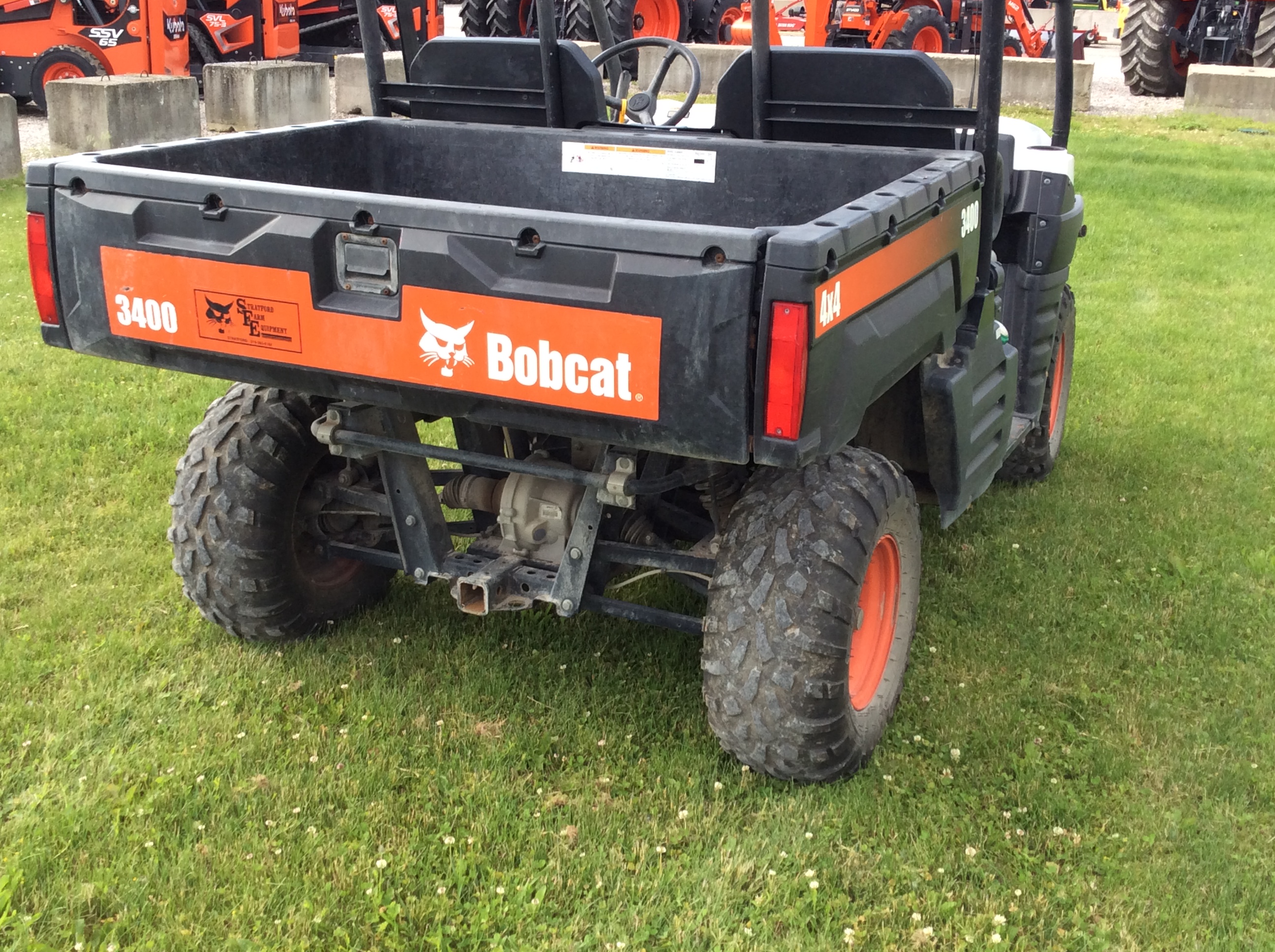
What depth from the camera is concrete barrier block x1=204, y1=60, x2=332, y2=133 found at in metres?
11.6

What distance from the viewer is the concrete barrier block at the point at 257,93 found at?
11.6 metres

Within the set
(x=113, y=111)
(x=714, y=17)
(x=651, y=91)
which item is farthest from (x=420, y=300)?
(x=714, y=17)

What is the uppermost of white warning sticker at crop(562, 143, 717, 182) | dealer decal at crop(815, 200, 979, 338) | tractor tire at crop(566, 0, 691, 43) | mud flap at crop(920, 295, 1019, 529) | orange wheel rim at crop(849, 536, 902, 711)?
tractor tire at crop(566, 0, 691, 43)

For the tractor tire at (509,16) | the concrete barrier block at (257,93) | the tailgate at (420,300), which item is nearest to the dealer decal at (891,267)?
the tailgate at (420,300)

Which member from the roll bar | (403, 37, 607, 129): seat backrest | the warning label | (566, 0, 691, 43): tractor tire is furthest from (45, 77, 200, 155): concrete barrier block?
the warning label

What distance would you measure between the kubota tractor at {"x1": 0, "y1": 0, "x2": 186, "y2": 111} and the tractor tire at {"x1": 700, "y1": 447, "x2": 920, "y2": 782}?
10510 millimetres

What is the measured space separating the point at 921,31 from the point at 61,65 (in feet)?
29.3

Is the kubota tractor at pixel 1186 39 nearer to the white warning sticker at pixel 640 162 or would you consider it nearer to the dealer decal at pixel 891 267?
the white warning sticker at pixel 640 162

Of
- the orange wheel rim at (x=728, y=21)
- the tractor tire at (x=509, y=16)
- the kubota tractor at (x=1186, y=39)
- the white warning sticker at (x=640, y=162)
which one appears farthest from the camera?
the orange wheel rim at (x=728, y=21)

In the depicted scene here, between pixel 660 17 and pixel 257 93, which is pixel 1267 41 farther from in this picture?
pixel 257 93

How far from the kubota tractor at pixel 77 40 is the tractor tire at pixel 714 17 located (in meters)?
7.46

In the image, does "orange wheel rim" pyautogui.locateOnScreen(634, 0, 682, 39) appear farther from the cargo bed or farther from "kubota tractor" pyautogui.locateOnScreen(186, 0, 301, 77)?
the cargo bed

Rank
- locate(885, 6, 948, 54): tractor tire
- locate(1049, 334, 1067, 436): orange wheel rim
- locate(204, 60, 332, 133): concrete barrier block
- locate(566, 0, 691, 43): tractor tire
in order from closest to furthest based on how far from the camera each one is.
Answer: locate(1049, 334, 1067, 436): orange wheel rim
locate(204, 60, 332, 133): concrete barrier block
locate(885, 6, 948, 54): tractor tire
locate(566, 0, 691, 43): tractor tire

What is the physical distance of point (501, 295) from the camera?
2.53 m
